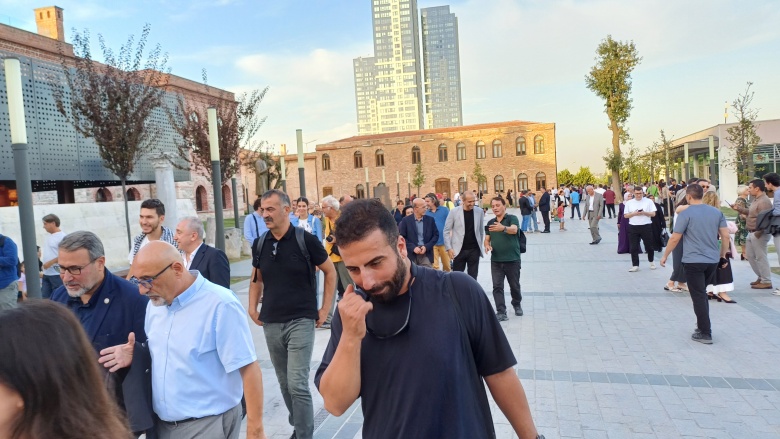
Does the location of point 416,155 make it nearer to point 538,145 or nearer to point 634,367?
point 538,145

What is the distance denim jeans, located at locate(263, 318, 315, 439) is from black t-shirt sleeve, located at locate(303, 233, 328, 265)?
0.50 m

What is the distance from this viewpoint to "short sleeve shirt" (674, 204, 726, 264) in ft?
21.1

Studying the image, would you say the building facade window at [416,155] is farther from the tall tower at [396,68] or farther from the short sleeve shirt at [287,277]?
the tall tower at [396,68]

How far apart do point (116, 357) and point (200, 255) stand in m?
2.02

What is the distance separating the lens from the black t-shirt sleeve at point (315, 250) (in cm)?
440

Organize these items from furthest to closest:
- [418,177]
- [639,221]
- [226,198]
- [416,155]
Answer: [416,155] < [418,177] < [226,198] < [639,221]

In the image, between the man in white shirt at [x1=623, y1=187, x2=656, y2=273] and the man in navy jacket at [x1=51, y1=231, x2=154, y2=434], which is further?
the man in white shirt at [x1=623, y1=187, x2=656, y2=273]

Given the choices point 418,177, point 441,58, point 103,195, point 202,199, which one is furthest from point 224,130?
point 441,58

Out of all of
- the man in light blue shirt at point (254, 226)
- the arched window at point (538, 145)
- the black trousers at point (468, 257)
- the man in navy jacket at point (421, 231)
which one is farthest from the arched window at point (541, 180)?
the man in light blue shirt at point (254, 226)

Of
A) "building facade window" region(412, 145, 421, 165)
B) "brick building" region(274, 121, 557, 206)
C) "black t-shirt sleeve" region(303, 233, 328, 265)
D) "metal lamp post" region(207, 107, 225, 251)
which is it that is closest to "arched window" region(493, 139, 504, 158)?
"brick building" region(274, 121, 557, 206)

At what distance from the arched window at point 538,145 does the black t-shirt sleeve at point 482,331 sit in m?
59.9

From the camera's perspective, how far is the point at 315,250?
4.43m

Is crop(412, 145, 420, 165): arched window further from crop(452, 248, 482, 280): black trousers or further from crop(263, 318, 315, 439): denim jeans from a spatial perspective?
crop(263, 318, 315, 439): denim jeans

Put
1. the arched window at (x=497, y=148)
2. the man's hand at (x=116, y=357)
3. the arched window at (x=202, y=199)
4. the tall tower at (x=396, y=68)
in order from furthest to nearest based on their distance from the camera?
the tall tower at (x=396, y=68)
the arched window at (x=497, y=148)
the arched window at (x=202, y=199)
the man's hand at (x=116, y=357)
